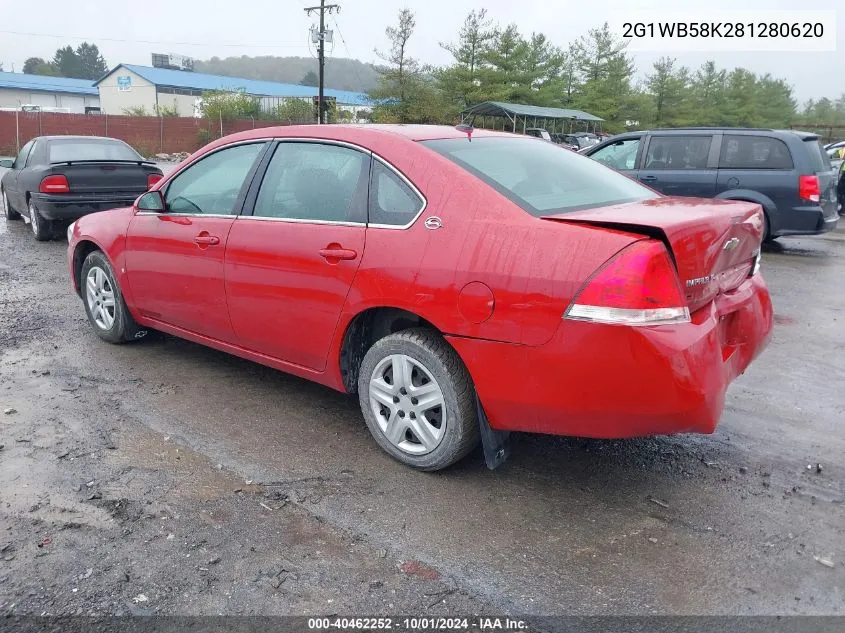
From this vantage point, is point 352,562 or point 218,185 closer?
point 352,562

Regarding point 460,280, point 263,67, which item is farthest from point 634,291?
point 263,67

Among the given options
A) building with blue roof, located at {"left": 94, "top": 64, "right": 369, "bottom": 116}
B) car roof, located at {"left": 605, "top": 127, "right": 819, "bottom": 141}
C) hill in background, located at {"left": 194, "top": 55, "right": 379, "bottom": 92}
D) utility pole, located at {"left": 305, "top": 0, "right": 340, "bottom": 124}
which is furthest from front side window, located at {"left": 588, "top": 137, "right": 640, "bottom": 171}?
hill in background, located at {"left": 194, "top": 55, "right": 379, "bottom": 92}

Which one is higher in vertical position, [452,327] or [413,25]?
[413,25]

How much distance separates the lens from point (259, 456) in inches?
140

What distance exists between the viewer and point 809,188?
30.9ft

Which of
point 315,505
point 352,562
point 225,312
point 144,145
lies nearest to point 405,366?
point 315,505

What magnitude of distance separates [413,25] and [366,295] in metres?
45.5

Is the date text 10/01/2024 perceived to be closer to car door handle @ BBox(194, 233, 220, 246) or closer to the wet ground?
the wet ground

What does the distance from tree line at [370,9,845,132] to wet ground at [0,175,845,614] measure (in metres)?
39.0

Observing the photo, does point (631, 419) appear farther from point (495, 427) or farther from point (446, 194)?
point (446, 194)

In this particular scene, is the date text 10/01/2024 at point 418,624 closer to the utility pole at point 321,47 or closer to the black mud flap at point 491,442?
the black mud flap at point 491,442

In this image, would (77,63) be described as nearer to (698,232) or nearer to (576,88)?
(576,88)

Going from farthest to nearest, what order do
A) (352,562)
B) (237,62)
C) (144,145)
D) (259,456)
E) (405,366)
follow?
(237,62) → (144,145) → (259,456) → (405,366) → (352,562)

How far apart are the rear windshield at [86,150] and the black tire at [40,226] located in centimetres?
76
